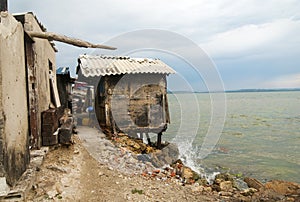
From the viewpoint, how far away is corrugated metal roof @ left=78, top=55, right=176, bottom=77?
9250 millimetres

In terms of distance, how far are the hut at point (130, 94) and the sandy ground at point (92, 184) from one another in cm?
300

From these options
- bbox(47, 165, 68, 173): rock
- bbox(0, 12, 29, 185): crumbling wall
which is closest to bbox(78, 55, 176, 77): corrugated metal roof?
bbox(47, 165, 68, 173): rock

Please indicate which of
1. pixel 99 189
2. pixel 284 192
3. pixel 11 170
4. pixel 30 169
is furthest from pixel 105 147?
pixel 284 192

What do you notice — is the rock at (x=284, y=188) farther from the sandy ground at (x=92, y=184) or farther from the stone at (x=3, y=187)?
the stone at (x=3, y=187)

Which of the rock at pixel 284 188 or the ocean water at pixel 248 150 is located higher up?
the rock at pixel 284 188

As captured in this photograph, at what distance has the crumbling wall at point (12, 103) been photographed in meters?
3.27

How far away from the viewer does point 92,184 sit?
16.6ft

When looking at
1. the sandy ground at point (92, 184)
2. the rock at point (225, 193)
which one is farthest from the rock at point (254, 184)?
the sandy ground at point (92, 184)

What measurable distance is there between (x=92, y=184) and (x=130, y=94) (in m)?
5.07

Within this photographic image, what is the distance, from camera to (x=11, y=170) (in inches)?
136

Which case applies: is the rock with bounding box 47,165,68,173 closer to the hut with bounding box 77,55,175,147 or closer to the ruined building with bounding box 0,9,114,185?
the ruined building with bounding box 0,9,114,185

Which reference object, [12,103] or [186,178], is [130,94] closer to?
[186,178]

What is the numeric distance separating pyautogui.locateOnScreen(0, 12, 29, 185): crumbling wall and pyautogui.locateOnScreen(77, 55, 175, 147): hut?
4972mm

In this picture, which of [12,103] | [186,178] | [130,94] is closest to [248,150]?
[186,178]
